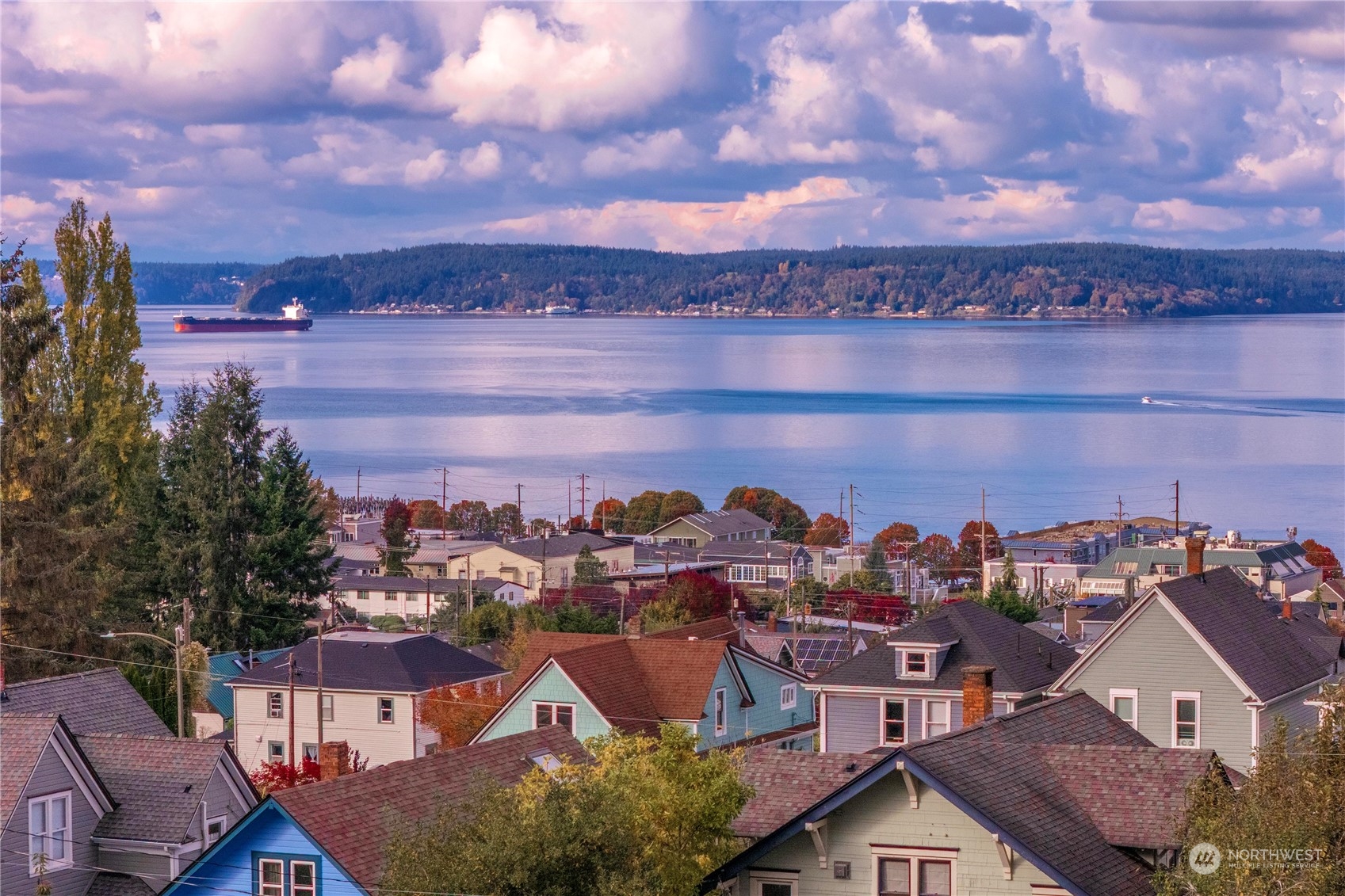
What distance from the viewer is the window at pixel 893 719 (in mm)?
39312

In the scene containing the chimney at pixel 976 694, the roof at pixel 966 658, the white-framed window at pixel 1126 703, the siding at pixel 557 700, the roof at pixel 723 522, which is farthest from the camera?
the roof at pixel 723 522

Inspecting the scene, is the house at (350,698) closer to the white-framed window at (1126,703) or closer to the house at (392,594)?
the white-framed window at (1126,703)

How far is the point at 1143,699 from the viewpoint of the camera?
34.4 metres

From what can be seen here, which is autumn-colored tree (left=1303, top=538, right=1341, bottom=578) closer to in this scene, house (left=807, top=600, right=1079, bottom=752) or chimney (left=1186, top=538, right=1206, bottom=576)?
house (left=807, top=600, right=1079, bottom=752)

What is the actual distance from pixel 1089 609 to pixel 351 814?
208 feet

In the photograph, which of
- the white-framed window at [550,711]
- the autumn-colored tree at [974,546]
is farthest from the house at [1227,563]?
the white-framed window at [550,711]

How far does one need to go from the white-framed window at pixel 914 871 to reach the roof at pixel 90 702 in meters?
14.9

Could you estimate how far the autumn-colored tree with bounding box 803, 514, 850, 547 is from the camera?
137 m

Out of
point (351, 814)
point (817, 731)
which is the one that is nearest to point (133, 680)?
point (817, 731)

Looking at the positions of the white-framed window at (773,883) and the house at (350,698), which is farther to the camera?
the house at (350,698)

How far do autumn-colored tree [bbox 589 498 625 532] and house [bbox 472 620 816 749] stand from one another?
3818 inches

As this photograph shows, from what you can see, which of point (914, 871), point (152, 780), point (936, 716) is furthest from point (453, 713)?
point (914, 871)

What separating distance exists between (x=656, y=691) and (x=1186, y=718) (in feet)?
→ 47.9

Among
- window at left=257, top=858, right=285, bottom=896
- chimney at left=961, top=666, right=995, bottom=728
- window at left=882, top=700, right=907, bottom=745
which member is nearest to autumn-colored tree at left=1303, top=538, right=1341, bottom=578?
window at left=882, top=700, right=907, bottom=745
